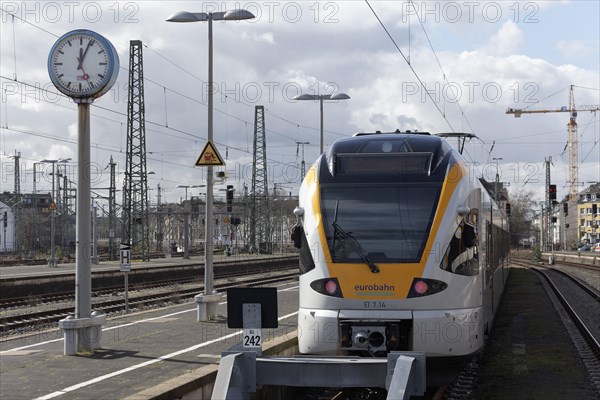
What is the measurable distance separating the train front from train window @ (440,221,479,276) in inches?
0.6

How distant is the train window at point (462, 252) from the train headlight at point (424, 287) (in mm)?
251

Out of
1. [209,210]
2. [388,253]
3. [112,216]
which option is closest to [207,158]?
[209,210]

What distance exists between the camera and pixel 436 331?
973 cm

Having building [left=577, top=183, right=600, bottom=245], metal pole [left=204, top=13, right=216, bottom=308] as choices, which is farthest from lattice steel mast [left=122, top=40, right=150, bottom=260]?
building [left=577, top=183, right=600, bottom=245]

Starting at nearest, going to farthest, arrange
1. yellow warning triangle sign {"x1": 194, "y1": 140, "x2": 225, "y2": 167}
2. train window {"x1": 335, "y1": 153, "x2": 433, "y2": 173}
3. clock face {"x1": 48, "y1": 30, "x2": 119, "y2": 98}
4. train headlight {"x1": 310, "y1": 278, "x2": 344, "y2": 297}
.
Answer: train headlight {"x1": 310, "y1": 278, "x2": 344, "y2": 297}
train window {"x1": 335, "y1": 153, "x2": 433, "y2": 173}
clock face {"x1": 48, "y1": 30, "x2": 119, "y2": 98}
yellow warning triangle sign {"x1": 194, "y1": 140, "x2": 225, "y2": 167}

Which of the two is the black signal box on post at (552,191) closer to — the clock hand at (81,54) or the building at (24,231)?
the building at (24,231)

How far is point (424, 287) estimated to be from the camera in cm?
981

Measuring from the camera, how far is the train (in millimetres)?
9758

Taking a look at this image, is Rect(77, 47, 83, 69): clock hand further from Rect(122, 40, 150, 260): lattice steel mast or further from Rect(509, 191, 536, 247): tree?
Rect(509, 191, 536, 247): tree

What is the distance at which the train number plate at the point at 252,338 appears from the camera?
8320 mm

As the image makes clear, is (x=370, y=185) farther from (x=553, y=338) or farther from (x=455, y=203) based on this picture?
(x=553, y=338)

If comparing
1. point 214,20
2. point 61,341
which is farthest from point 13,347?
point 214,20

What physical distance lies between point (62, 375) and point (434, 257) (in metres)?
5.08

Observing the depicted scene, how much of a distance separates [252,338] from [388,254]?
2436mm
